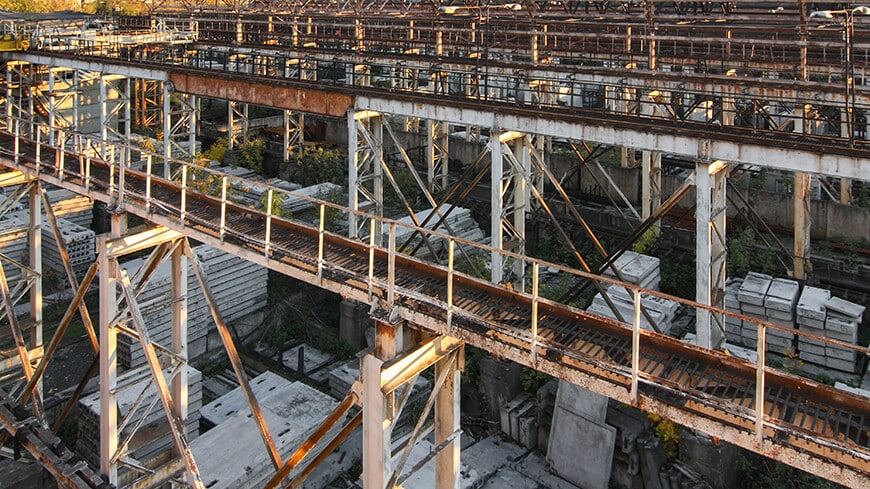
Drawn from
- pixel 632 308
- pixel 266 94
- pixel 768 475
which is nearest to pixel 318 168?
pixel 266 94

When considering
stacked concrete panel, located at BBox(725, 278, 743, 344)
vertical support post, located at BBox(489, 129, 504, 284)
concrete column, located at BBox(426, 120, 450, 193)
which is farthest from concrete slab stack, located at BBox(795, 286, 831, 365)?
concrete column, located at BBox(426, 120, 450, 193)

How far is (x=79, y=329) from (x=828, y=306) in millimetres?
13134

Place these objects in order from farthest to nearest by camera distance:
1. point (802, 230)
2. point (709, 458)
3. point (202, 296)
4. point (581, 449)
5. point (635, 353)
Answer: point (802, 230), point (202, 296), point (581, 449), point (709, 458), point (635, 353)

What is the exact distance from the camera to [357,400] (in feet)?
24.3

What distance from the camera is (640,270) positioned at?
1389 centimetres

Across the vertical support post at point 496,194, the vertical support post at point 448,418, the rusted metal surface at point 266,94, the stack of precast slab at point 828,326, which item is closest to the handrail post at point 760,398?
the vertical support post at point 448,418

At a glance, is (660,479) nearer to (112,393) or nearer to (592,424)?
(592,424)

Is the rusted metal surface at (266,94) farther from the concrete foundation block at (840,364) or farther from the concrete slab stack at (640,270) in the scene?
the concrete foundation block at (840,364)

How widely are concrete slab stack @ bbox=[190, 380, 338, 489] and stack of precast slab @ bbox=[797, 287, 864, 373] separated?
7.15 metres

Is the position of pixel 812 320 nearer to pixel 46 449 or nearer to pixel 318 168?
pixel 46 449

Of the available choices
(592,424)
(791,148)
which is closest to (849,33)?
(791,148)

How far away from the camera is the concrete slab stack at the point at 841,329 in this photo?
473 inches

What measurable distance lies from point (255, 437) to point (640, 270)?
6.97 m

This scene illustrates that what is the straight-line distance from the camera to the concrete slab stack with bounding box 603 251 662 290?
13680mm
